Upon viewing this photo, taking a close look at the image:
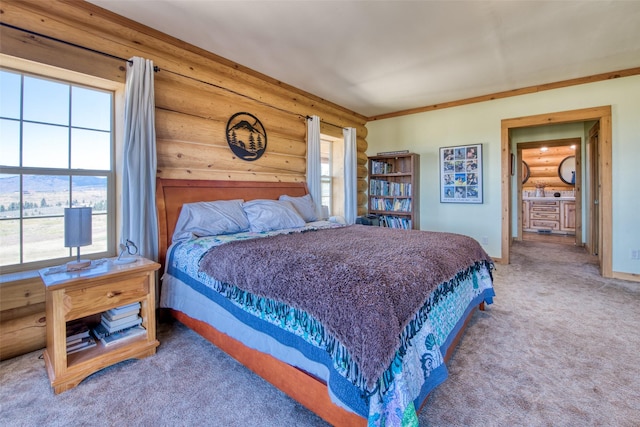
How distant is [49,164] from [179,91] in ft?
3.93

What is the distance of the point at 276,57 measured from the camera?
9.96ft

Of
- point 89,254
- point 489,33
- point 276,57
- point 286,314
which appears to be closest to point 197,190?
point 89,254

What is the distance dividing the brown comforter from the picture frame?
265 cm

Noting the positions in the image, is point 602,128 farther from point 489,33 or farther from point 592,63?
point 489,33

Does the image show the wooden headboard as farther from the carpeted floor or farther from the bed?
the carpeted floor

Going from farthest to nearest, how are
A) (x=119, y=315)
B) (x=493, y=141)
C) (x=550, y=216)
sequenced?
1. (x=550, y=216)
2. (x=493, y=141)
3. (x=119, y=315)

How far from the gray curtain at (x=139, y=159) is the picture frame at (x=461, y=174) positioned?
4131 mm

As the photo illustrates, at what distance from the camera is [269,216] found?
283 cm

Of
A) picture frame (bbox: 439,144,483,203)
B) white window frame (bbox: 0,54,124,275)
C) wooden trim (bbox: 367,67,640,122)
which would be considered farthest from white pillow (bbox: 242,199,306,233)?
wooden trim (bbox: 367,67,640,122)

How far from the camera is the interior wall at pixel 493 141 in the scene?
3.49 m

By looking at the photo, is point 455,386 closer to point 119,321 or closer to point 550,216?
point 119,321

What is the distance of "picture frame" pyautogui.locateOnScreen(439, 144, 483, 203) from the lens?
440 cm

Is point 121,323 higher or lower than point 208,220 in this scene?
lower

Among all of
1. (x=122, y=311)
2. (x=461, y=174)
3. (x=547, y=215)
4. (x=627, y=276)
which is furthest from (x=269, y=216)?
(x=547, y=215)
